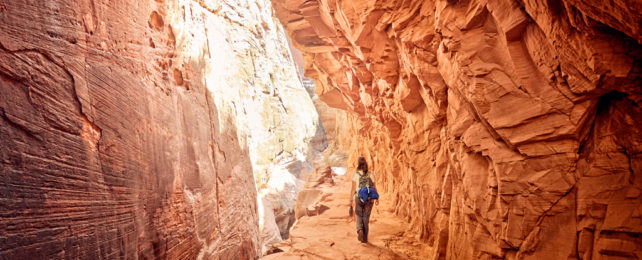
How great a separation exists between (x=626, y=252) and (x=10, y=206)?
462 centimetres

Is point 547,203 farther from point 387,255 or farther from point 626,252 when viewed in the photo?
point 387,255

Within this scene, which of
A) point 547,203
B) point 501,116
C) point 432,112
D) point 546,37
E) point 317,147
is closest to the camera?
point 546,37

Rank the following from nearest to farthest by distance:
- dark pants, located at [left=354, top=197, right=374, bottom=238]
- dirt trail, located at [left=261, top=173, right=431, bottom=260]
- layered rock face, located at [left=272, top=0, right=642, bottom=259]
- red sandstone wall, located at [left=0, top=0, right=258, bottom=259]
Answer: red sandstone wall, located at [left=0, top=0, right=258, bottom=259] → layered rock face, located at [left=272, top=0, right=642, bottom=259] → dirt trail, located at [left=261, top=173, right=431, bottom=260] → dark pants, located at [left=354, top=197, right=374, bottom=238]

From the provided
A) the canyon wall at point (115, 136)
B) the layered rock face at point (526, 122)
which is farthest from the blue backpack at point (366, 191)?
the canyon wall at point (115, 136)

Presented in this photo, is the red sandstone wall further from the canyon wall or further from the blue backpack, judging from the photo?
the blue backpack

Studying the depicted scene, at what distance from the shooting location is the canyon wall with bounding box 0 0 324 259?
193 cm

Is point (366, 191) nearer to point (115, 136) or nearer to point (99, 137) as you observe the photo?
point (115, 136)

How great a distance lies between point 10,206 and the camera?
70.8 inches

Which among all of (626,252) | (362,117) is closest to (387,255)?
(626,252)

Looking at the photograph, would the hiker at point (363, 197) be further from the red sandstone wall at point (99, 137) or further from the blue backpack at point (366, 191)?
the red sandstone wall at point (99, 137)

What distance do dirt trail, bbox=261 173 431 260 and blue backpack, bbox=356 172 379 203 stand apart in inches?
36.7

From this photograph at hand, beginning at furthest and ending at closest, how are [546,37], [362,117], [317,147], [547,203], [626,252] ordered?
[317,147], [362,117], [547,203], [546,37], [626,252]

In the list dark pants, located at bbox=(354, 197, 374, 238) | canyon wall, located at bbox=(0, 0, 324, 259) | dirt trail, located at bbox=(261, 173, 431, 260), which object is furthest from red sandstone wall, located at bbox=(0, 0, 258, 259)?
dark pants, located at bbox=(354, 197, 374, 238)

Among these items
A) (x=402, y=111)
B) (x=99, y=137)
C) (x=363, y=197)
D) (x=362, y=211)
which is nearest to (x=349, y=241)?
(x=362, y=211)
